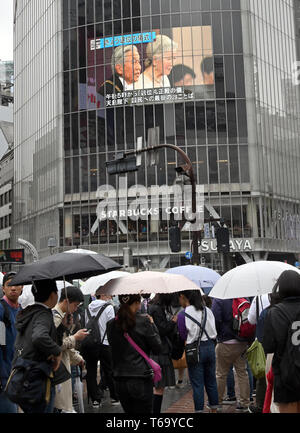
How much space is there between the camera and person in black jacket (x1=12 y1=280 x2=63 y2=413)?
517 cm

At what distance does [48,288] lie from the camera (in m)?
5.62

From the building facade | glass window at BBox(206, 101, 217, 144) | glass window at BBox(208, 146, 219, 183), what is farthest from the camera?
glass window at BBox(206, 101, 217, 144)

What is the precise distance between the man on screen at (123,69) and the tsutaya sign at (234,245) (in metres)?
13.9

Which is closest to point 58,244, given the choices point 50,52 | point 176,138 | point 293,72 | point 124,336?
point 176,138

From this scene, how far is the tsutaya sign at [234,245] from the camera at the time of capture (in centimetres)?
4472

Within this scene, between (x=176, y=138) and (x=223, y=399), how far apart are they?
A: 1509 inches

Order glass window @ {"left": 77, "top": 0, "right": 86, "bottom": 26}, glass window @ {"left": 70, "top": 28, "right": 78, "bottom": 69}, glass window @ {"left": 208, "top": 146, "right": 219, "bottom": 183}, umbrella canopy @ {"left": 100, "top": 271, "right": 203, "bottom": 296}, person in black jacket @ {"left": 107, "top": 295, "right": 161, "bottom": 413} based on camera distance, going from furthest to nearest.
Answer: glass window @ {"left": 77, "top": 0, "right": 86, "bottom": 26}
glass window @ {"left": 70, "top": 28, "right": 78, "bottom": 69}
glass window @ {"left": 208, "top": 146, "right": 219, "bottom": 183}
umbrella canopy @ {"left": 100, "top": 271, "right": 203, "bottom": 296}
person in black jacket @ {"left": 107, "top": 295, "right": 161, "bottom": 413}

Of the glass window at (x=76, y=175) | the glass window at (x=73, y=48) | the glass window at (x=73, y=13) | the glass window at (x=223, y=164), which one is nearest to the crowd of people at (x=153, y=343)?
the glass window at (x=223, y=164)

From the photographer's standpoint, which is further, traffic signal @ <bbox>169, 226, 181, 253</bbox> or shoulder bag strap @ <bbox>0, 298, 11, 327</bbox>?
traffic signal @ <bbox>169, 226, 181, 253</bbox>

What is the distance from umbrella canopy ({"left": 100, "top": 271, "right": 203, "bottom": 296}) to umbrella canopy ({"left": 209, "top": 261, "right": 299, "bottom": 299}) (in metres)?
0.68

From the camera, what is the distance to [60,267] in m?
5.88

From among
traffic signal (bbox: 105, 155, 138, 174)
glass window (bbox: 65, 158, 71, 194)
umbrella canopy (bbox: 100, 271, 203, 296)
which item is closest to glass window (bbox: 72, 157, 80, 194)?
glass window (bbox: 65, 158, 71, 194)

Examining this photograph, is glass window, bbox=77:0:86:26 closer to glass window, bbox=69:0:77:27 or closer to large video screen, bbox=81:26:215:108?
glass window, bbox=69:0:77:27
